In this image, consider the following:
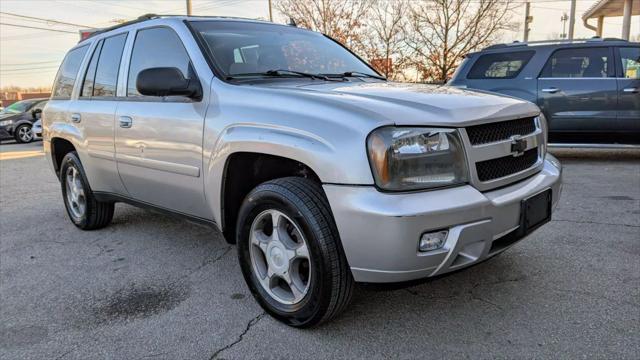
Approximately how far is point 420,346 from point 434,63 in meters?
17.3

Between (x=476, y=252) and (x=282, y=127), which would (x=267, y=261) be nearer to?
(x=282, y=127)

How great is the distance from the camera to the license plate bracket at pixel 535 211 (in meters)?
2.47

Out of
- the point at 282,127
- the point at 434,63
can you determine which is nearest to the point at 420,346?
the point at 282,127

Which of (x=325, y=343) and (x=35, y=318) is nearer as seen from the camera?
(x=325, y=343)

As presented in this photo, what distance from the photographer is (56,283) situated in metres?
3.41

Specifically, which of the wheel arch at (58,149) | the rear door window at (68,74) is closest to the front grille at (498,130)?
the rear door window at (68,74)

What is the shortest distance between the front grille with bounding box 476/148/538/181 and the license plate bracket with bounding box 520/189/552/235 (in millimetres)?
173

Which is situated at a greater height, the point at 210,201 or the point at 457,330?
the point at 210,201

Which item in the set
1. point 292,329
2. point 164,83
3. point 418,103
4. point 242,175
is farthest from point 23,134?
point 418,103

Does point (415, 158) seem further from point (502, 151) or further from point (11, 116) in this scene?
point (11, 116)

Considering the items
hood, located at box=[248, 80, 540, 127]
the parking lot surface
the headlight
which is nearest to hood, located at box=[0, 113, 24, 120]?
the parking lot surface

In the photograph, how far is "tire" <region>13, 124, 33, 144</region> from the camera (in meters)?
16.3

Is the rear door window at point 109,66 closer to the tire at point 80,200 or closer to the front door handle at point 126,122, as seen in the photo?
the front door handle at point 126,122

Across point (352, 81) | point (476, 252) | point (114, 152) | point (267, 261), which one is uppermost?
point (352, 81)
